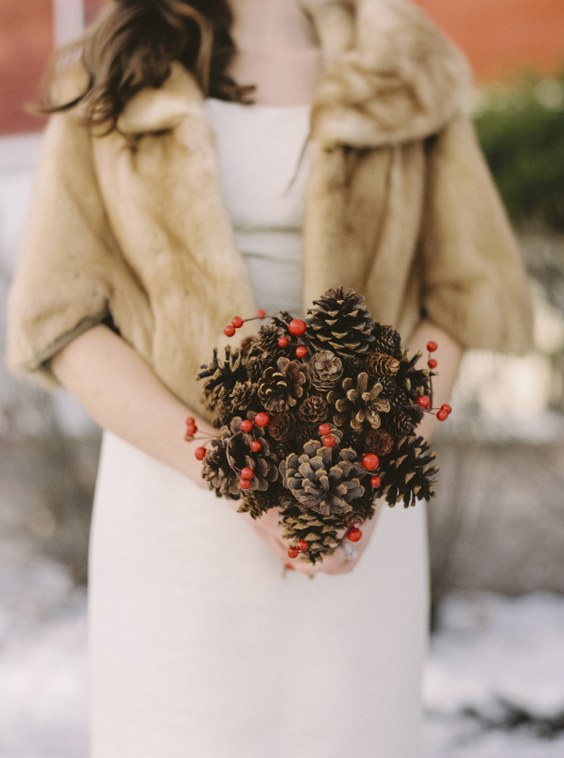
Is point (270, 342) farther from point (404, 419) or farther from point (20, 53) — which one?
point (20, 53)

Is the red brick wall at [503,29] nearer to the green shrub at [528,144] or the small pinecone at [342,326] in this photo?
the green shrub at [528,144]

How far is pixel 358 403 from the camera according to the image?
3.21 feet

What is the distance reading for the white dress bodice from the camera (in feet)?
4.60

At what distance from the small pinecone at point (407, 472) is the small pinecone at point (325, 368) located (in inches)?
4.7

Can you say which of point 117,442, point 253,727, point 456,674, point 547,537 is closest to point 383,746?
point 253,727

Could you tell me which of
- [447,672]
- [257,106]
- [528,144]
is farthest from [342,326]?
[528,144]

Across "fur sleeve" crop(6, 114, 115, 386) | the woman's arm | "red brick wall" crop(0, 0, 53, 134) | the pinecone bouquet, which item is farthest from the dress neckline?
"red brick wall" crop(0, 0, 53, 134)

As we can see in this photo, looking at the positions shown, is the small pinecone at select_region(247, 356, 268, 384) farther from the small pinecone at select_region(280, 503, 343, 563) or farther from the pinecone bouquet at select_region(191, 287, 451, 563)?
the small pinecone at select_region(280, 503, 343, 563)

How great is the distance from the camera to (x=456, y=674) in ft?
9.66

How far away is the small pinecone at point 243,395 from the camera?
100cm

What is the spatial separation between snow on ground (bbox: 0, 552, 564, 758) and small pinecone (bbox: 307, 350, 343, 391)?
1932mm

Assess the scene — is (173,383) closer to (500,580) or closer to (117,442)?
(117,442)

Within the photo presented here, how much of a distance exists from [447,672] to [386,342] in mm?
2238

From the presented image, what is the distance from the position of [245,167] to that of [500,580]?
284cm
